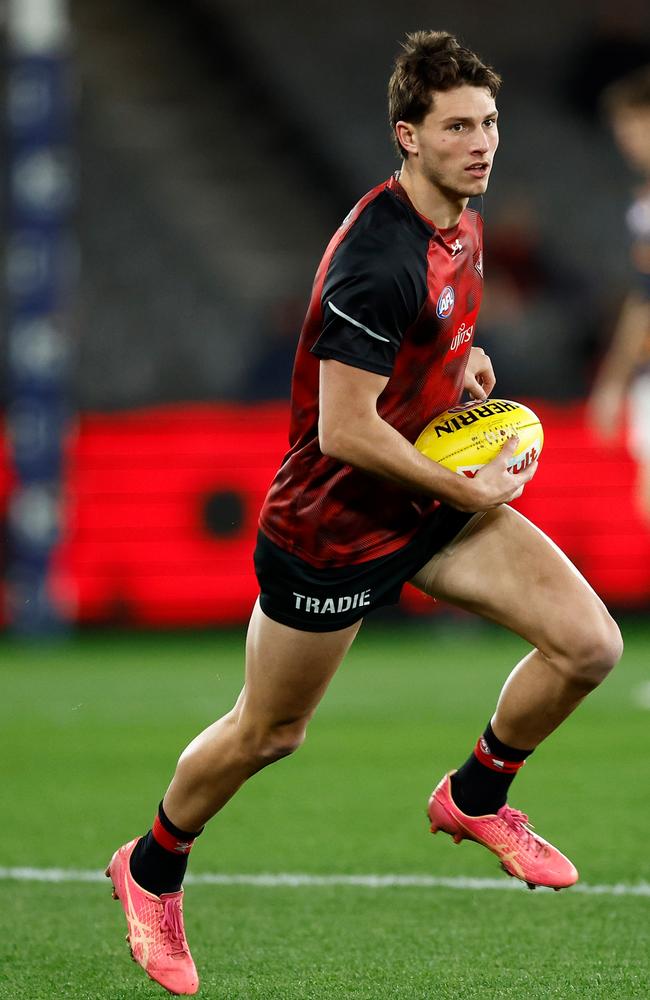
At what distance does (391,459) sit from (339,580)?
390mm

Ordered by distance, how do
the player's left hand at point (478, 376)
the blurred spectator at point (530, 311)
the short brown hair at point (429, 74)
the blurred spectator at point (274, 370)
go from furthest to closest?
the blurred spectator at point (530, 311), the blurred spectator at point (274, 370), the player's left hand at point (478, 376), the short brown hair at point (429, 74)

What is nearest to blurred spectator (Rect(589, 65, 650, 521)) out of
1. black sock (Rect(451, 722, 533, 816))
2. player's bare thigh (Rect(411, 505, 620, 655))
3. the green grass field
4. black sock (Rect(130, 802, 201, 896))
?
the green grass field

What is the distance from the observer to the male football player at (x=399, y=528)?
404 cm

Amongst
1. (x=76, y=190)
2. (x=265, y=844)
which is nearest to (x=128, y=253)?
(x=76, y=190)

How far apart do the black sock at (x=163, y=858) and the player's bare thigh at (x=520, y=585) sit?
0.93 meters

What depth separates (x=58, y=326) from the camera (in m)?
12.3

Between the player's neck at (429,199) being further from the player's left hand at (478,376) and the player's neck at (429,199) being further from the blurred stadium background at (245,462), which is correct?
the blurred stadium background at (245,462)

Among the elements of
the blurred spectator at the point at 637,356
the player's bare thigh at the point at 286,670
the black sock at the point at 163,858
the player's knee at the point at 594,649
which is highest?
the player's knee at the point at 594,649

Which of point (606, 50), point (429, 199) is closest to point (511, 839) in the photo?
point (429, 199)

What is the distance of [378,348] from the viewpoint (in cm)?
398

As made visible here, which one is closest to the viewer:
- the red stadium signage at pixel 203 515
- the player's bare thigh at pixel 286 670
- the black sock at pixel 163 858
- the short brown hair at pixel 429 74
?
the short brown hair at pixel 429 74

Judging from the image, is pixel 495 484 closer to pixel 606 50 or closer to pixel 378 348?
pixel 378 348

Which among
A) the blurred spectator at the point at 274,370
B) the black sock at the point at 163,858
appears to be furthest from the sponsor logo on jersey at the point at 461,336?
the blurred spectator at the point at 274,370

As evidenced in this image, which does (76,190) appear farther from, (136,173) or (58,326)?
(58,326)
